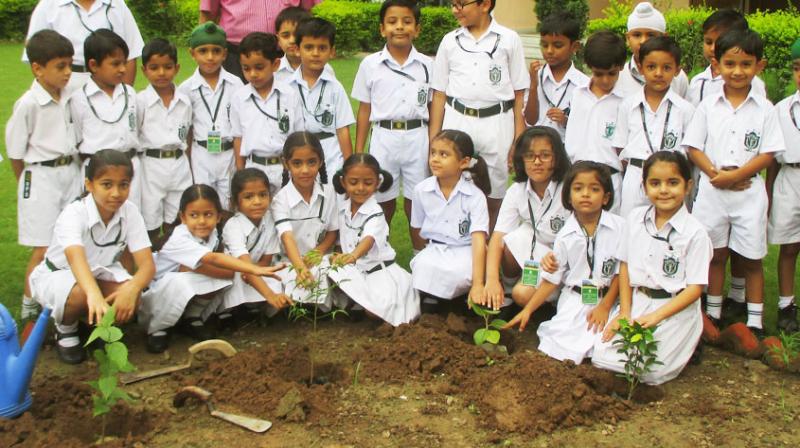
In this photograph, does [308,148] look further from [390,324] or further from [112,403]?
[112,403]

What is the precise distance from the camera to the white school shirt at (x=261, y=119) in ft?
18.4

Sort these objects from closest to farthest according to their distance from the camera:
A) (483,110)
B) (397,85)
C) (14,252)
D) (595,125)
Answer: (595,125) → (483,110) → (397,85) → (14,252)

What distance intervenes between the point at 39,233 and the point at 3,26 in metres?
16.9

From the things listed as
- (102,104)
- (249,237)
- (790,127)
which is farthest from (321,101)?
(790,127)

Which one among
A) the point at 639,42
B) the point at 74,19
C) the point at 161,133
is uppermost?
the point at 74,19

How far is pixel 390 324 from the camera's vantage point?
5.06 m

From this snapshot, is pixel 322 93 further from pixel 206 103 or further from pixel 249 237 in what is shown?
pixel 249 237

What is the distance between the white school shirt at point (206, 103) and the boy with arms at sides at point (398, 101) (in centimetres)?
85

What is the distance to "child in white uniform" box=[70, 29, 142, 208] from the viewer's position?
5.13 m

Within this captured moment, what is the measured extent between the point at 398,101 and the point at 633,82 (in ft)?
4.84

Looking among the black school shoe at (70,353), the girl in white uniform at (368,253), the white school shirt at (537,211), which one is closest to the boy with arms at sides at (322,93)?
the girl in white uniform at (368,253)

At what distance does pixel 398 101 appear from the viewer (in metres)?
5.79

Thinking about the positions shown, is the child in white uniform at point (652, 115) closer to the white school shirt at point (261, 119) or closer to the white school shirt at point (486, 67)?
the white school shirt at point (486, 67)

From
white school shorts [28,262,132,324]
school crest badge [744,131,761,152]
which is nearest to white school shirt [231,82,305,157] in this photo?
white school shorts [28,262,132,324]
